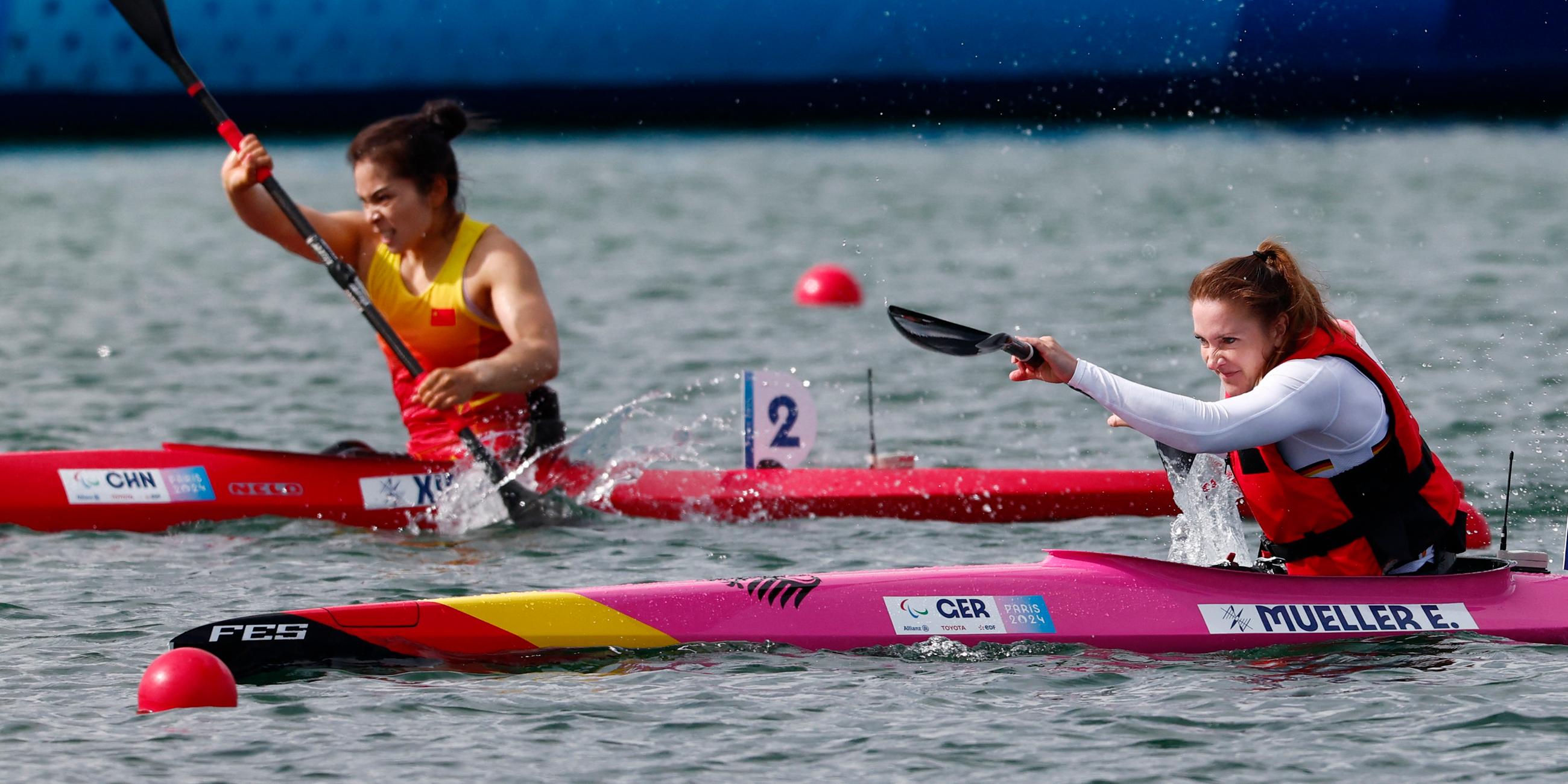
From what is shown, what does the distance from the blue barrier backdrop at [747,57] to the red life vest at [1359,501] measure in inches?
830

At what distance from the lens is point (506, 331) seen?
22.3ft

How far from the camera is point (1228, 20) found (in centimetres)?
2647

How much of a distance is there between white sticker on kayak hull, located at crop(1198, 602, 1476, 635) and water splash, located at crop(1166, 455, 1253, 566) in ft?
0.99

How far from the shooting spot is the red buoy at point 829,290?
1383 cm

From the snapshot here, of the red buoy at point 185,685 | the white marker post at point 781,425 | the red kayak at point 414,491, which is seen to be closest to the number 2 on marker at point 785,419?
the white marker post at point 781,425

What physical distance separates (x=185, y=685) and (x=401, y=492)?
2456 mm

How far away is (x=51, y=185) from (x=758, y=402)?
17886 mm

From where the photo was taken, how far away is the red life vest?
15.5 feet

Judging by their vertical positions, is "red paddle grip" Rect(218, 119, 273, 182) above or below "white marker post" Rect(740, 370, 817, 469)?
above

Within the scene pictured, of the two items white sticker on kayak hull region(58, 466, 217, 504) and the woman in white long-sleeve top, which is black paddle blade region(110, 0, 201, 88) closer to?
white sticker on kayak hull region(58, 466, 217, 504)

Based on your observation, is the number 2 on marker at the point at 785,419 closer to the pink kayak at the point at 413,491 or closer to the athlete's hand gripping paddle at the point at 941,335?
the pink kayak at the point at 413,491

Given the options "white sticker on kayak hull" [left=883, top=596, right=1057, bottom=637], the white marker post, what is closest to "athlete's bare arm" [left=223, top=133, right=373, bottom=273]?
the white marker post

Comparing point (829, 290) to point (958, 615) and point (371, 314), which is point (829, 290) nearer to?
point (371, 314)

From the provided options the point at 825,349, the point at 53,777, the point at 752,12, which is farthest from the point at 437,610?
the point at 752,12
